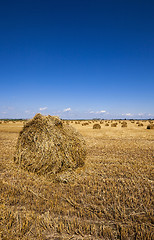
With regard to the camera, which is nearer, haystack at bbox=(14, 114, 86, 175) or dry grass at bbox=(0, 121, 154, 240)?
dry grass at bbox=(0, 121, 154, 240)

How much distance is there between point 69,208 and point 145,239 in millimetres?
1584

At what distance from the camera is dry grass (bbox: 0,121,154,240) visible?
104 inches

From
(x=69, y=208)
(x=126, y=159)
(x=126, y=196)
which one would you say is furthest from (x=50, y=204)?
(x=126, y=159)

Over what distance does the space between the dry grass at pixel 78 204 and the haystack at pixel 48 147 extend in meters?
0.35

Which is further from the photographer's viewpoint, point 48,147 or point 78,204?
point 48,147

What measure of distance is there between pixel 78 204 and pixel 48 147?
2.48m

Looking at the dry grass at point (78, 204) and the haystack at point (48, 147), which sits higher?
the haystack at point (48, 147)

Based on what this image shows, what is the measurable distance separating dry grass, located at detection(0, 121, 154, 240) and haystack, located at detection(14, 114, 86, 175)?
1.15 feet

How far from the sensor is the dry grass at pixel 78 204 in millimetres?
2650

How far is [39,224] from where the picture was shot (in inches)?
111

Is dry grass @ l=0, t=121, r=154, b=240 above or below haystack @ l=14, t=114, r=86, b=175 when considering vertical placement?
below

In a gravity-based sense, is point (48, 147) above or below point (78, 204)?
above

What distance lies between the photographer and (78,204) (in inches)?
136

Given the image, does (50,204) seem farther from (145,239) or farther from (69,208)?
(145,239)
